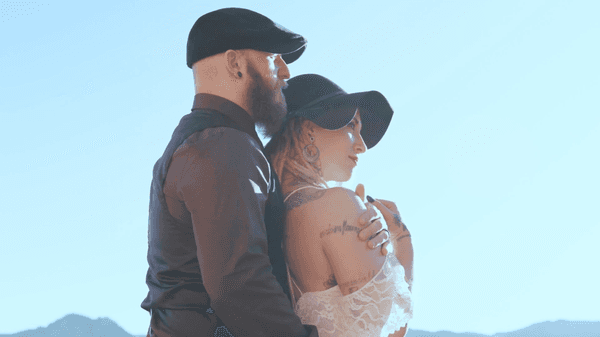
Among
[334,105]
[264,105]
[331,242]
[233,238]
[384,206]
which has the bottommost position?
[233,238]

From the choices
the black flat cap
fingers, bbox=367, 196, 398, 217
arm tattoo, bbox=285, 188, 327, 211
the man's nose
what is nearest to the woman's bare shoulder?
arm tattoo, bbox=285, 188, 327, 211

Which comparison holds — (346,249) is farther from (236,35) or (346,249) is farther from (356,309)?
(236,35)

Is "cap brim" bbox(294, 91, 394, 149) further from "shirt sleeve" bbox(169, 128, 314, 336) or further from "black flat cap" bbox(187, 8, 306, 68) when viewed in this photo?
"shirt sleeve" bbox(169, 128, 314, 336)

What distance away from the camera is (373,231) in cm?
288

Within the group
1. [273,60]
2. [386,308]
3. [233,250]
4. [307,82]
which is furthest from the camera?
[307,82]

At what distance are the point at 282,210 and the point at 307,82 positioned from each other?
0.92 m

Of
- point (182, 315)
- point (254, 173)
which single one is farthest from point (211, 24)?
point (182, 315)

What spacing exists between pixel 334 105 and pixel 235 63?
60 cm

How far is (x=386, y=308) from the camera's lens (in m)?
2.85

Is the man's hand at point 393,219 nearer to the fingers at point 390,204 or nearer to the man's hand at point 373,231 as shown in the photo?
the fingers at point 390,204

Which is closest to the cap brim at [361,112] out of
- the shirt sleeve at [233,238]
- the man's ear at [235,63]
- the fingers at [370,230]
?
the man's ear at [235,63]

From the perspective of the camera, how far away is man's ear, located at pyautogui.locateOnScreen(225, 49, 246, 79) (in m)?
2.97

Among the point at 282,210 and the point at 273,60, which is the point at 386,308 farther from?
the point at 273,60

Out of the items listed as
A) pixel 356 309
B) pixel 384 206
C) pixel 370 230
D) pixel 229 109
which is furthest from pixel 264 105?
pixel 356 309
